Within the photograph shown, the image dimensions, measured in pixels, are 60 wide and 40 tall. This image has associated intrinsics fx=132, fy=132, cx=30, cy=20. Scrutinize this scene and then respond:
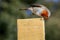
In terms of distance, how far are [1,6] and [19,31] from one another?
376mm

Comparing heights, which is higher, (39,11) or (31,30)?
(39,11)

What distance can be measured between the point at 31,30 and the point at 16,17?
30cm

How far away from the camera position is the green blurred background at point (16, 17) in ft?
3.60

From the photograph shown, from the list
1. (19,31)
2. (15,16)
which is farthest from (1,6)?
(19,31)

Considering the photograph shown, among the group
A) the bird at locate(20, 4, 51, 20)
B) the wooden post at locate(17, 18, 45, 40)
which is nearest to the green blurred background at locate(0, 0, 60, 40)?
the bird at locate(20, 4, 51, 20)

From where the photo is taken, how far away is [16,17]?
43.9 inches

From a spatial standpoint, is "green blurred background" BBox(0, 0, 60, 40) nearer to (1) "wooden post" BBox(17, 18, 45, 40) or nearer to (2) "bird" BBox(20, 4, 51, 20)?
(2) "bird" BBox(20, 4, 51, 20)

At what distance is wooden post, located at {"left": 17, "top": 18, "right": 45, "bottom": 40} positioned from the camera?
2.82 ft

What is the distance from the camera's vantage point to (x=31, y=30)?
861 millimetres

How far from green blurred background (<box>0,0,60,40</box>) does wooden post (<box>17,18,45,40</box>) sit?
225mm

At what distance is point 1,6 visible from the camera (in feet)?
3.75

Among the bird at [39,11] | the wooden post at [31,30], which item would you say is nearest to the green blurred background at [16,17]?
the bird at [39,11]

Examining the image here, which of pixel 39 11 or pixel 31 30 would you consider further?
pixel 39 11

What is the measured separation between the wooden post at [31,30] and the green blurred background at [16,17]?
→ 22 centimetres
